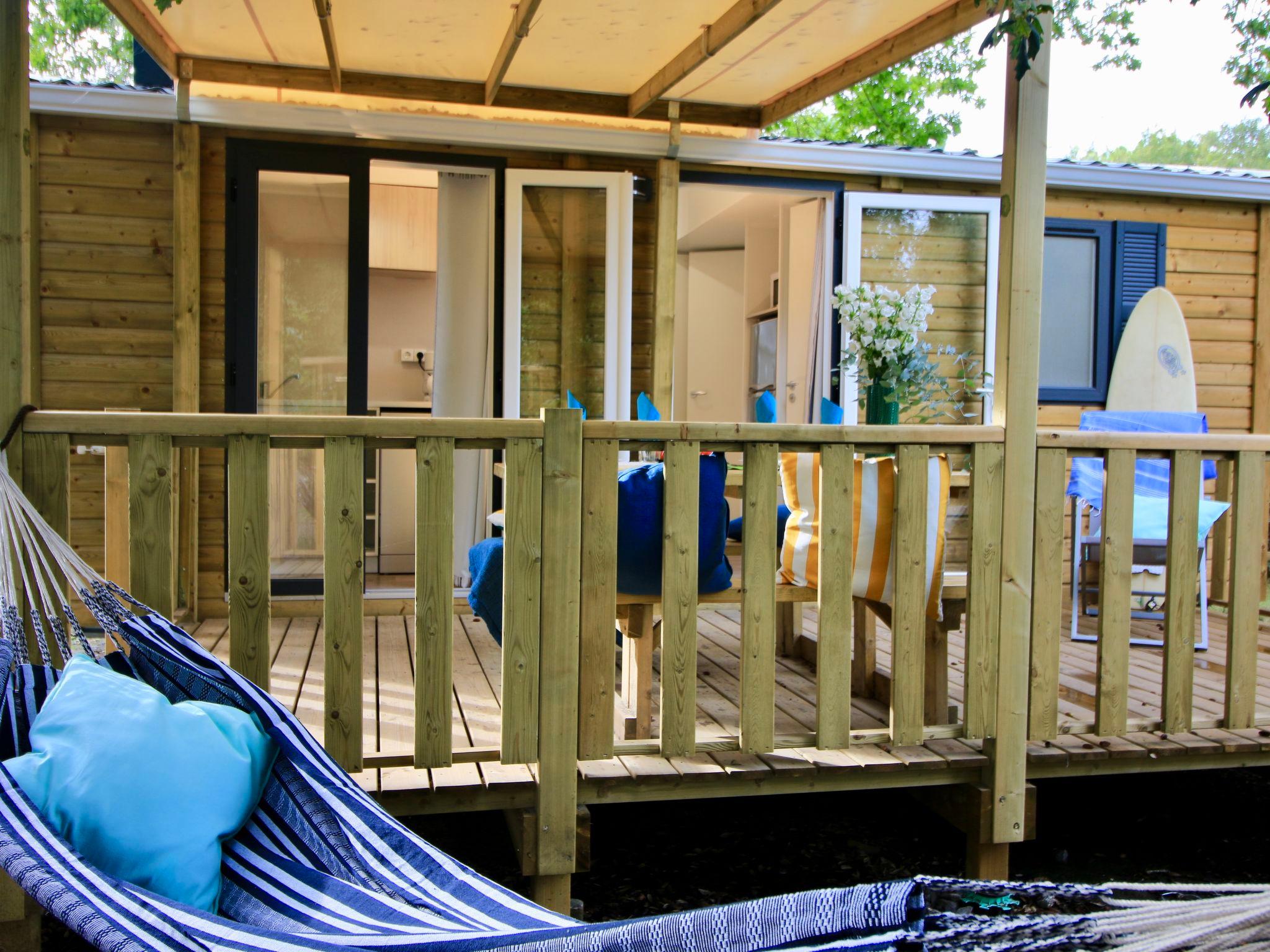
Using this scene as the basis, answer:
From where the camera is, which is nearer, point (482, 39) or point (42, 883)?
point (42, 883)

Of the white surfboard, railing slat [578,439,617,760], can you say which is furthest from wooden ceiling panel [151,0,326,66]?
the white surfboard

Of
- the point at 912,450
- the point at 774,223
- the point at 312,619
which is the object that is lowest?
the point at 312,619

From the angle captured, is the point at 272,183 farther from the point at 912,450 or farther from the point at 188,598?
the point at 912,450

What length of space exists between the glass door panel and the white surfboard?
4.02 metres

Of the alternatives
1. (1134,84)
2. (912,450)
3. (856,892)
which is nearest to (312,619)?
(912,450)

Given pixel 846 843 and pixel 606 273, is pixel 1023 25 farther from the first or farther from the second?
pixel 606 273

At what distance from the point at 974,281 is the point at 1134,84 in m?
25.5

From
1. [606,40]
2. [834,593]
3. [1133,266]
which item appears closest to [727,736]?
[834,593]

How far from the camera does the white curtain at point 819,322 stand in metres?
5.67

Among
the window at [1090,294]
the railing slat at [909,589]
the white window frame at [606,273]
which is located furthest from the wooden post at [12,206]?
the window at [1090,294]

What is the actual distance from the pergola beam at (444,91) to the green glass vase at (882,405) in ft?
7.10

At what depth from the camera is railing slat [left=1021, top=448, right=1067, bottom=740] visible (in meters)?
2.89

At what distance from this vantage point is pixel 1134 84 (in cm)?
2728

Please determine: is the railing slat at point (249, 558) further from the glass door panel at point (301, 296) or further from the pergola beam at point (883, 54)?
the glass door panel at point (301, 296)
